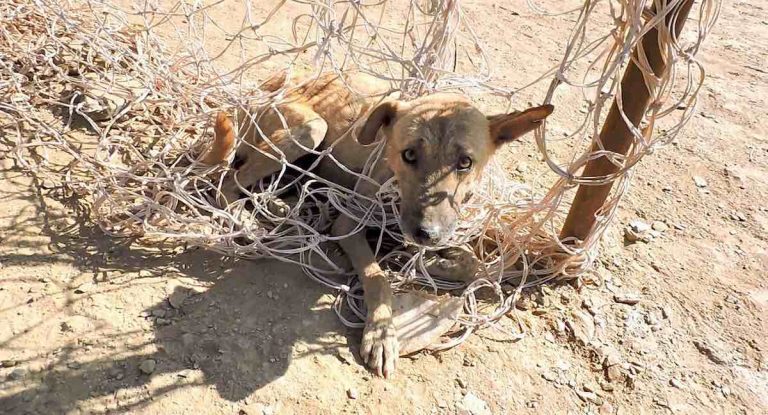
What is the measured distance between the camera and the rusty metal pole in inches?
113

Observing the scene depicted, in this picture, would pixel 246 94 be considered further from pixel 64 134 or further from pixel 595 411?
pixel 595 411

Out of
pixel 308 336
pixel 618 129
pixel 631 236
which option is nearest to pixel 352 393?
pixel 308 336

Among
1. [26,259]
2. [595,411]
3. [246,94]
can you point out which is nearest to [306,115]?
[246,94]

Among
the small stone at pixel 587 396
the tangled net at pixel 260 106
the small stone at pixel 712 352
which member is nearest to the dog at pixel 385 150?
the tangled net at pixel 260 106

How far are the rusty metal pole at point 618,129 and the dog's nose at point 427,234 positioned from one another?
100cm

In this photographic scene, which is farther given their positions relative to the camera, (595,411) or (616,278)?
(616,278)

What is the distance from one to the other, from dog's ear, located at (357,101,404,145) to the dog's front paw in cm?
103

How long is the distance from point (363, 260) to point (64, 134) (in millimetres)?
2214

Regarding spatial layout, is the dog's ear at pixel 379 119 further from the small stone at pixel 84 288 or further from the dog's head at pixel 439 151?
the small stone at pixel 84 288

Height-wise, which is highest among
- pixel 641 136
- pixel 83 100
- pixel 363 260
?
pixel 641 136

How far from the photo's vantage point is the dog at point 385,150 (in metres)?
3.08

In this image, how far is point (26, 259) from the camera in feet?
10.4

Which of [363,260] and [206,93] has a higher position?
[206,93]

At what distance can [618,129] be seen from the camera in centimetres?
314
